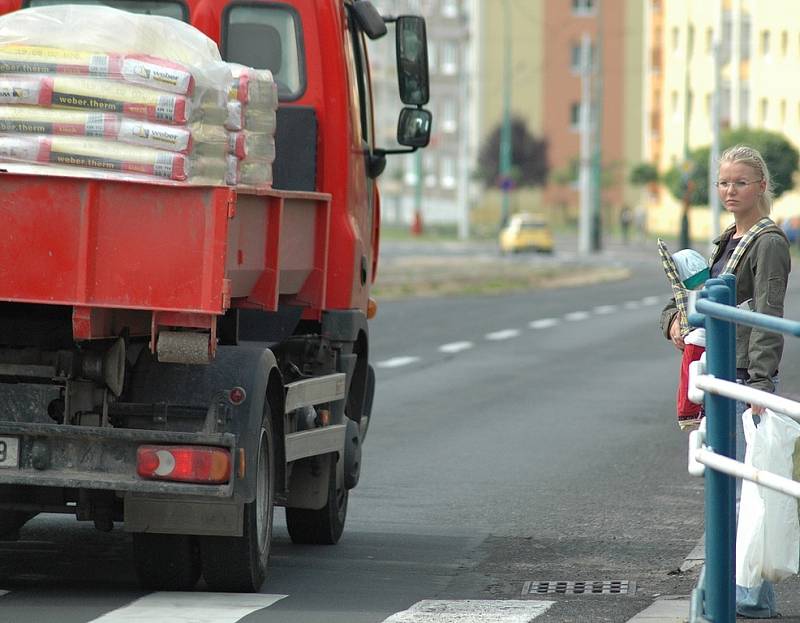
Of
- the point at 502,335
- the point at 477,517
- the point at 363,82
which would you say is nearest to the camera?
the point at 363,82

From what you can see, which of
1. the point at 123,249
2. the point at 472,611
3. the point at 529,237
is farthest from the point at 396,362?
the point at 529,237

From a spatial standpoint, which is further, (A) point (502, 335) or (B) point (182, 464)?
(A) point (502, 335)

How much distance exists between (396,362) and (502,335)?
5245 millimetres

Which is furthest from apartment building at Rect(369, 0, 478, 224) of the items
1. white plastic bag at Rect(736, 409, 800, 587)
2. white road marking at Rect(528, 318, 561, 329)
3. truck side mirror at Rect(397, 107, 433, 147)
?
white plastic bag at Rect(736, 409, 800, 587)

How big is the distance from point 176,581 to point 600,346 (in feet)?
59.4

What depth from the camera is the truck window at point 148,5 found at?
32.3ft

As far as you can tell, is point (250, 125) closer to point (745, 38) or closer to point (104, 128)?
point (104, 128)

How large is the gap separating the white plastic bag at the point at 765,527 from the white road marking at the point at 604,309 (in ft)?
85.6

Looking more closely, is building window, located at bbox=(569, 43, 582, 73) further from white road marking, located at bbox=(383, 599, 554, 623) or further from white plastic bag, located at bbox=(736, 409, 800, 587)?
white plastic bag, located at bbox=(736, 409, 800, 587)

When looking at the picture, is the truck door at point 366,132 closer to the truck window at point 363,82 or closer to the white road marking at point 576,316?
the truck window at point 363,82

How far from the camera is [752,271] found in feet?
25.2

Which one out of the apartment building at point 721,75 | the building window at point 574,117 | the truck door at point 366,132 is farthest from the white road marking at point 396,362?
the building window at point 574,117

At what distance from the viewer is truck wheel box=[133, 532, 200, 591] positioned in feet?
26.4

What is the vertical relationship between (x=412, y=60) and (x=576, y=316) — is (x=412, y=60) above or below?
above
